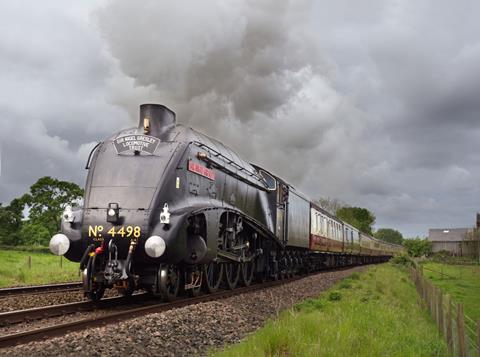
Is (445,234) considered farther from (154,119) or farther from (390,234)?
(154,119)

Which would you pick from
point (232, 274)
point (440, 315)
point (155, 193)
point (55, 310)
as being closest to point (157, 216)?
point (155, 193)

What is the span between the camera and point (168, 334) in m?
6.61

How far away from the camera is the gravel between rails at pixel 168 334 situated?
17.8 feet

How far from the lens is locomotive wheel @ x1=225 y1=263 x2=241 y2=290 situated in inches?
500

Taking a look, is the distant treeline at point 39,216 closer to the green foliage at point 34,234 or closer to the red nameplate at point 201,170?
the green foliage at point 34,234

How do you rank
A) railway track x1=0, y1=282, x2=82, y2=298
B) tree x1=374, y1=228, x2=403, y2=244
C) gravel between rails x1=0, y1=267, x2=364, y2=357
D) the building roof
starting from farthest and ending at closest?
tree x1=374, y1=228, x2=403, y2=244 < the building roof < railway track x1=0, y1=282, x2=82, y2=298 < gravel between rails x1=0, y1=267, x2=364, y2=357

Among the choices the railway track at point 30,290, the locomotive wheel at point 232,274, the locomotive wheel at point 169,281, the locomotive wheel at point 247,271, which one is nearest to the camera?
the locomotive wheel at point 169,281

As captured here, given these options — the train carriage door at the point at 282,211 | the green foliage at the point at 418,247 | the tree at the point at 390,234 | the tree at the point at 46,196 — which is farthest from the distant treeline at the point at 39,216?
the tree at the point at 390,234

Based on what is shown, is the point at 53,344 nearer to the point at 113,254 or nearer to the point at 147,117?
the point at 113,254

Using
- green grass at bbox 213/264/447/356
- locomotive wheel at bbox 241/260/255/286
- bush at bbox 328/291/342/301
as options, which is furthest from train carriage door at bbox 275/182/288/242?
green grass at bbox 213/264/447/356

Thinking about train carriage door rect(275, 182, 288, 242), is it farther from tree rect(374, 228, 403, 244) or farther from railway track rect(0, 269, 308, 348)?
tree rect(374, 228, 403, 244)

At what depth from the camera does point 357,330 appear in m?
7.38

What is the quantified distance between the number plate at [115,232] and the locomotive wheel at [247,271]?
18.6 feet

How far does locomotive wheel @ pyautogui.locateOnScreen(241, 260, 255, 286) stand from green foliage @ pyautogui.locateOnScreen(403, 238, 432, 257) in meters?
71.4
